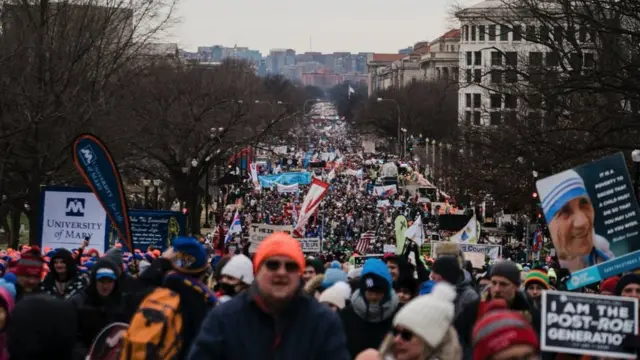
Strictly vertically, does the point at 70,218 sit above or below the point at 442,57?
below

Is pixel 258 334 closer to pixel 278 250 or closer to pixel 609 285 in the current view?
pixel 278 250

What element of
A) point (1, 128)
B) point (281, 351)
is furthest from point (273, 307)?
point (1, 128)

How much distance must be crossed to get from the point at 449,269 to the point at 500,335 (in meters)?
4.84

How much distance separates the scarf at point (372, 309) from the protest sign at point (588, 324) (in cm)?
242

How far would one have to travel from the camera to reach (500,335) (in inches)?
208

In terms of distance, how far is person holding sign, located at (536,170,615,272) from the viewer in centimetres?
951

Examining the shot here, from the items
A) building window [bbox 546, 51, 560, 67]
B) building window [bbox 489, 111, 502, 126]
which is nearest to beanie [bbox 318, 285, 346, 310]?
building window [bbox 546, 51, 560, 67]

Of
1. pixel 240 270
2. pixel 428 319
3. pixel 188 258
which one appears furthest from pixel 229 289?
pixel 428 319

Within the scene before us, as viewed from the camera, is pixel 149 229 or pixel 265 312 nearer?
pixel 265 312

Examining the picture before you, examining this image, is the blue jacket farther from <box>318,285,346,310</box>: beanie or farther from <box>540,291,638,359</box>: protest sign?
<box>318,285,346,310</box>: beanie

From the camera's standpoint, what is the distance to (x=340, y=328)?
5871mm

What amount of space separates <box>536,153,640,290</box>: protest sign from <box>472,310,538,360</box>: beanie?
410 cm

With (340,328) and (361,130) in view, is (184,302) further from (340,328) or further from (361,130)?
(361,130)

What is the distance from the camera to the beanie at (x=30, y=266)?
10.5 metres
